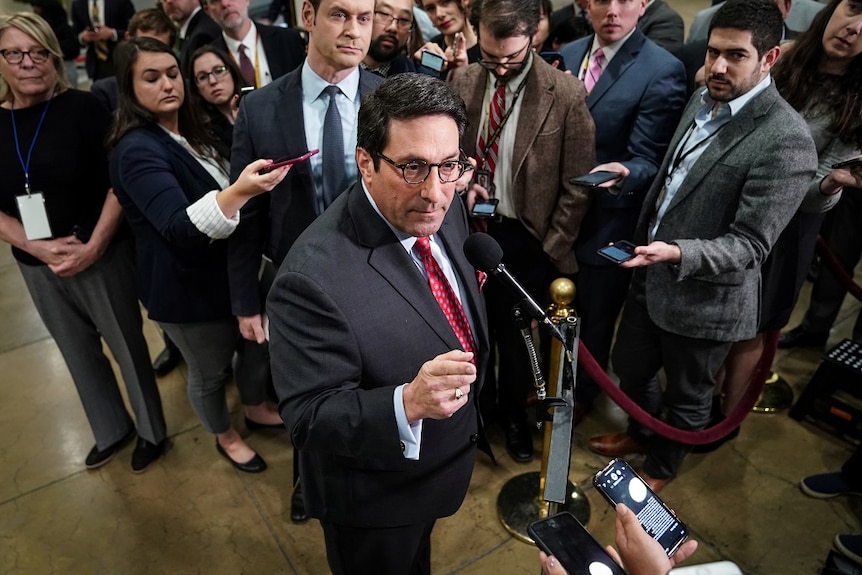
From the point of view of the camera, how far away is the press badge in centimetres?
251

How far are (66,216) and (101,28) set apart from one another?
320cm

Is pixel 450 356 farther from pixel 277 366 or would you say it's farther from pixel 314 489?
pixel 314 489

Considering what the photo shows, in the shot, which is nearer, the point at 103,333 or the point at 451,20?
the point at 103,333

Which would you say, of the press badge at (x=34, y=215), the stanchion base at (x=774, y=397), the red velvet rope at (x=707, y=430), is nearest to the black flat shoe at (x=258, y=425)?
the press badge at (x=34, y=215)

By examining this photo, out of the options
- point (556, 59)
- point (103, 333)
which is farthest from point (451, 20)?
point (103, 333)

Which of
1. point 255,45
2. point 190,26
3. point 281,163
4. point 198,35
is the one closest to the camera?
point 281,163

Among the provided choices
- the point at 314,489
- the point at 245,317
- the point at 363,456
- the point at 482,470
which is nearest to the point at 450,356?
the point at 363,456

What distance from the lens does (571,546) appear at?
55.5 inches

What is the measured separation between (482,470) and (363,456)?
175cm

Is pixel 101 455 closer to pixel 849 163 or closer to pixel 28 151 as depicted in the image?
pixel 28 151

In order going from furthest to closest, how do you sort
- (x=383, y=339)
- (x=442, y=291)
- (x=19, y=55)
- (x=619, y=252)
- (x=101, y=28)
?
(x=101, y=28) < (x=19, y=55) < (x=619, y=252) < (x=442, y=291) < (x=383, y=339)

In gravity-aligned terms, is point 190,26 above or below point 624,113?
above

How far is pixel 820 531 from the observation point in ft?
8.84

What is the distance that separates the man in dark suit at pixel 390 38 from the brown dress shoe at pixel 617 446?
2.11 m
